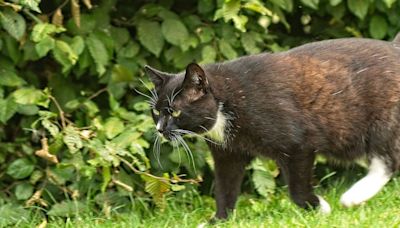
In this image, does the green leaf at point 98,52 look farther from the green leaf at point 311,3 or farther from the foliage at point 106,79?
the green leaf at point 311,3

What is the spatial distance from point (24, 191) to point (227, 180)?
1.38 metres

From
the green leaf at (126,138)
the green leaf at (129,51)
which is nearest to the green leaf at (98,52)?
the green leaf at (129,51)

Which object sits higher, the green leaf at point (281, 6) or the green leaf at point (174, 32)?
the green leaf at point (281, 6)

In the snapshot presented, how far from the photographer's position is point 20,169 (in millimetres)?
6293

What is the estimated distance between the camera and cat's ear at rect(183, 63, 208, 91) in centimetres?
535

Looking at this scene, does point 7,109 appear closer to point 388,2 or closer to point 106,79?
point 106,79

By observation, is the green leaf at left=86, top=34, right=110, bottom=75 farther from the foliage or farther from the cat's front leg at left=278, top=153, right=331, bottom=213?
the cat's front leg at left=278, top=153, right=331, bottom=213

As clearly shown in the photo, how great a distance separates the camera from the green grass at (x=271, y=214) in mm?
5148

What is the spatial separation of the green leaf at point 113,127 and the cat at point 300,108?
1.99 feet

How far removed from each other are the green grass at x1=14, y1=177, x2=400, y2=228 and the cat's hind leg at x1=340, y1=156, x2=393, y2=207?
0.23 feet

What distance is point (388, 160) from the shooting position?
224 inches

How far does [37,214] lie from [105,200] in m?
0.44

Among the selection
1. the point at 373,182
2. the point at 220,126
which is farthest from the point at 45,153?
the point at 373,182

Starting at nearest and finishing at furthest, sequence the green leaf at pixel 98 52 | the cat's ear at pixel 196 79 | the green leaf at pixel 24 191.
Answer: the cat's ear at pixel 196 79, the green leaf at pixel 98 52, the green leaf at pixel 24 191
